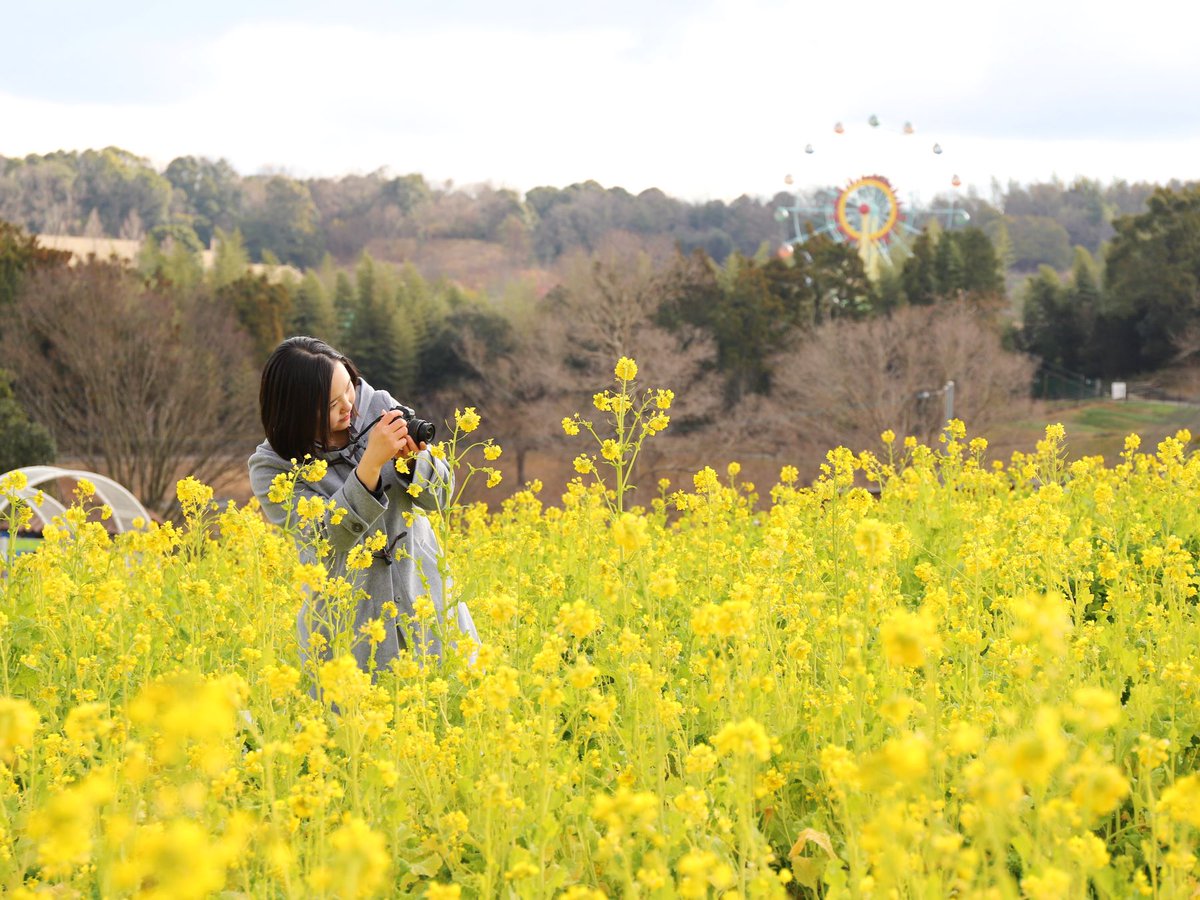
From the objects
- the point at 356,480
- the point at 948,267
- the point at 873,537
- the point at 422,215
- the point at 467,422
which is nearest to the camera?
the point at 873,537

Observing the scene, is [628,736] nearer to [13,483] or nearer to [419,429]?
[419,429]

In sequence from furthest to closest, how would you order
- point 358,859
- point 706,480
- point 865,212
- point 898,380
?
point 865,212 → point 898,380 → point 706,480 → point 358,859

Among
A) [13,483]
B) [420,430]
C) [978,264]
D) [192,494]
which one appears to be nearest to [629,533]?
[420,430]

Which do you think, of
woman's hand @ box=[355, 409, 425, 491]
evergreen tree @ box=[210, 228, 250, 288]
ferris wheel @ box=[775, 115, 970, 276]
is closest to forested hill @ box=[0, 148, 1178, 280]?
ferris wheel @ box=[775, 115, 970, 276]

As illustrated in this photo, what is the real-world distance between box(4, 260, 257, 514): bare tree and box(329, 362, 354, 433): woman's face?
25908 millimetres

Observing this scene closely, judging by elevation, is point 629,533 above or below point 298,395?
below

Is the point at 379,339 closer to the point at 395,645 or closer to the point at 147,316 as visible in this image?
the point at 147,316

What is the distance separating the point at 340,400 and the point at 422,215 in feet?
285

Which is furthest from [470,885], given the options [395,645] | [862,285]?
[862,285]

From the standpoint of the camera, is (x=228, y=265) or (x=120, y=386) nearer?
(x=120, y=386)

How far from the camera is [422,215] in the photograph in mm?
87938

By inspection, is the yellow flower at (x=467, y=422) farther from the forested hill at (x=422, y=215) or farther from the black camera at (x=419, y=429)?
the forested hill at (x=422, y=215)

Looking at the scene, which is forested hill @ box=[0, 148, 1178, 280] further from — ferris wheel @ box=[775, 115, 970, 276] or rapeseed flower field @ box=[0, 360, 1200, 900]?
rapeseed flower field @ box=[0, 360, 1200, 900]

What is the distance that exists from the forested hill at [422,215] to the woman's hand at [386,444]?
58.3 m
